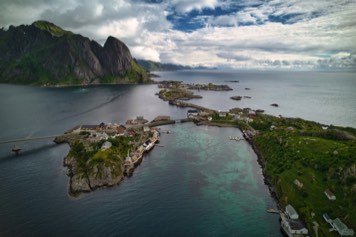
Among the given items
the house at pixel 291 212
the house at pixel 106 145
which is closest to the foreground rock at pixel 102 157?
the house at pixel 106 145

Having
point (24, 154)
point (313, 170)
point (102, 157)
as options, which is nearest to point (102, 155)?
point (102, 157)

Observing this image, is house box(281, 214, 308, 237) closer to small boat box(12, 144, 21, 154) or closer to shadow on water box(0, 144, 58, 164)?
shadow on water box(0, 144, 58, 164)

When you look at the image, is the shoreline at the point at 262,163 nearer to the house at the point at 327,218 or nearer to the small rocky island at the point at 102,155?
the house at the point at 327,218

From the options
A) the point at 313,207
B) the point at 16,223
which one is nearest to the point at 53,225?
the point at 16,223

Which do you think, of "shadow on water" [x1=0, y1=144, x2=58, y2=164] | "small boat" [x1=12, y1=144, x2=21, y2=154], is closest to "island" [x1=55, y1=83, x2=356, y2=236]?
"shadow on water" [x1=0, y1=144, x2=58, y2=164]

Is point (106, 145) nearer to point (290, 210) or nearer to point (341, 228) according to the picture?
point (290, 210)
